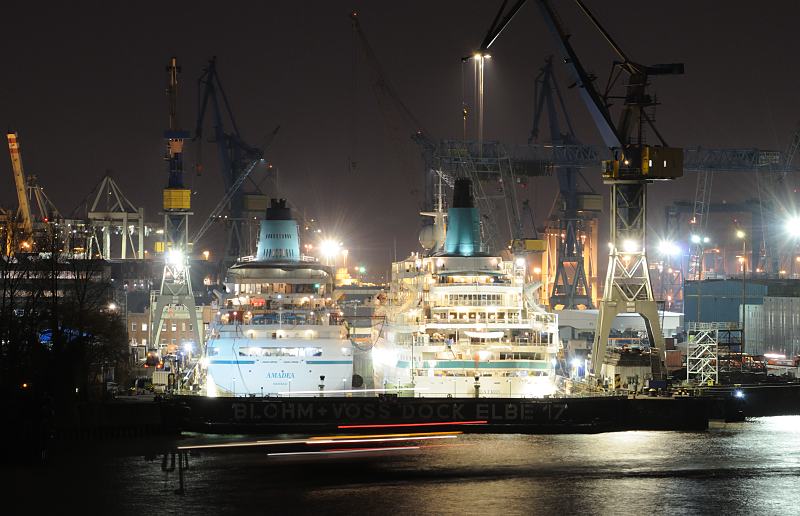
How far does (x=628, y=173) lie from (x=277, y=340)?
74.6 feet

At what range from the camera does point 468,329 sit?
243 feet

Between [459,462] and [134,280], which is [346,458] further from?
[134,280]

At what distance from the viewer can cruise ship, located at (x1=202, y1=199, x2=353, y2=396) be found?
75375 millimetres

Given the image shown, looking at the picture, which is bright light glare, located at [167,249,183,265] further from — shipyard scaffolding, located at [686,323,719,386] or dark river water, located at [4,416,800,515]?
shipyard scaffolding, located at [686,323,719,386]

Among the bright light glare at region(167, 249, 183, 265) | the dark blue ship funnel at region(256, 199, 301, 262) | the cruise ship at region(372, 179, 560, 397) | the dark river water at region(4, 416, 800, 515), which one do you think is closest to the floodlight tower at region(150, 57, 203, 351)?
the bright light glare at region(167, 249, 183, 265)

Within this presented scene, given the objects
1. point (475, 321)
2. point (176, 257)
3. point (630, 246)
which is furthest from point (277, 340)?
point (176, 257)

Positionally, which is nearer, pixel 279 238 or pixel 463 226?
pixel 463 226

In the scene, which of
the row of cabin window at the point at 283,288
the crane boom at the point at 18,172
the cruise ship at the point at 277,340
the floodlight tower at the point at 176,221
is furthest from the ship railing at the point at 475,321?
the crane boom at the point at 18,172

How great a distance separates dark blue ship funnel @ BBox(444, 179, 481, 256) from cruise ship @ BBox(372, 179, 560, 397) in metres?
0.06

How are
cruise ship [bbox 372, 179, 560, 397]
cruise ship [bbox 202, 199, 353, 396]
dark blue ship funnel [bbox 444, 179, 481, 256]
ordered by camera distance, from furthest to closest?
1. dark blue ship funnel [bbox 444, 179, 481, 256]
2. cruise ship [bbox 202, 199, 353, 396]
3. cruise ship [bbox 372, 179, 560, 397]

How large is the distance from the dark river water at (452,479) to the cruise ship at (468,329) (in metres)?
3.42

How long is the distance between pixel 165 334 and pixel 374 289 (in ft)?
71.2

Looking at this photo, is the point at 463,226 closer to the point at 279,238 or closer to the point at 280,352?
the point at 279,238

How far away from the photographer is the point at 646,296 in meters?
79.9
